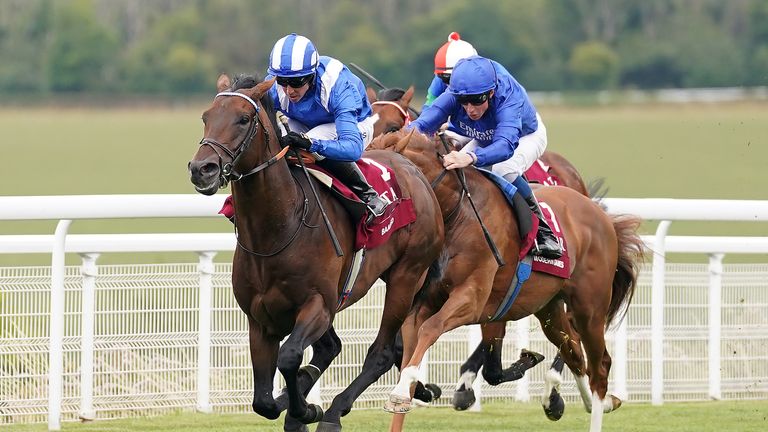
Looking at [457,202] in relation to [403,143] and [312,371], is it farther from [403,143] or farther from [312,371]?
[312,371]

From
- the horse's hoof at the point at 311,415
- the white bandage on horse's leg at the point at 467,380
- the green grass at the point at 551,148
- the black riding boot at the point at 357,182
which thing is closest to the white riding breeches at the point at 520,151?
the black riding boot at the point at 357,182

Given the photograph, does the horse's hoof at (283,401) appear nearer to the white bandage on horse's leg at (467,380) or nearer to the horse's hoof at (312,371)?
the horse's hoof at (312,371)

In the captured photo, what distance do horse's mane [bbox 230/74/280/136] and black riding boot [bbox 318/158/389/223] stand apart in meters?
0.37

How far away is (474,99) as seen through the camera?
5816 millimetres

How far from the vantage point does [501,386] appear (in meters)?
7.33

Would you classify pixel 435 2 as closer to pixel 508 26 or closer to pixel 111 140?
pixel 508 26

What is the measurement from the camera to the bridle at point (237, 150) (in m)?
4.62

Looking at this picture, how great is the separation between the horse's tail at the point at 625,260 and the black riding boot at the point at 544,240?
0.70 metres

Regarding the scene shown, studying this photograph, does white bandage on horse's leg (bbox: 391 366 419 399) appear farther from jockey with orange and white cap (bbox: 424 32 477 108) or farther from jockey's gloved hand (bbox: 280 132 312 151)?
jockey with orange and white cap (bbox: 424 32 477 108)

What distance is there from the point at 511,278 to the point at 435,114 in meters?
0.83

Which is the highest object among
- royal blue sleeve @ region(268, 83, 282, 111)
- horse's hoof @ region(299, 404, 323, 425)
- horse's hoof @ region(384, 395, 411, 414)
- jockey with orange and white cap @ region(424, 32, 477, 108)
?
jockey with orange and white cap @ region(424, 32, 477, 108)

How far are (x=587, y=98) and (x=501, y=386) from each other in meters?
49.5

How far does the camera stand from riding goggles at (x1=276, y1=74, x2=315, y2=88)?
5277 mm

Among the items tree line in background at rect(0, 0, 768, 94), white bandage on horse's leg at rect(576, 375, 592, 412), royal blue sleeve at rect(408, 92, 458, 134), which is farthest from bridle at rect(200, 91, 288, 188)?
tree line in background at rect(0, 0, 768, 94)
